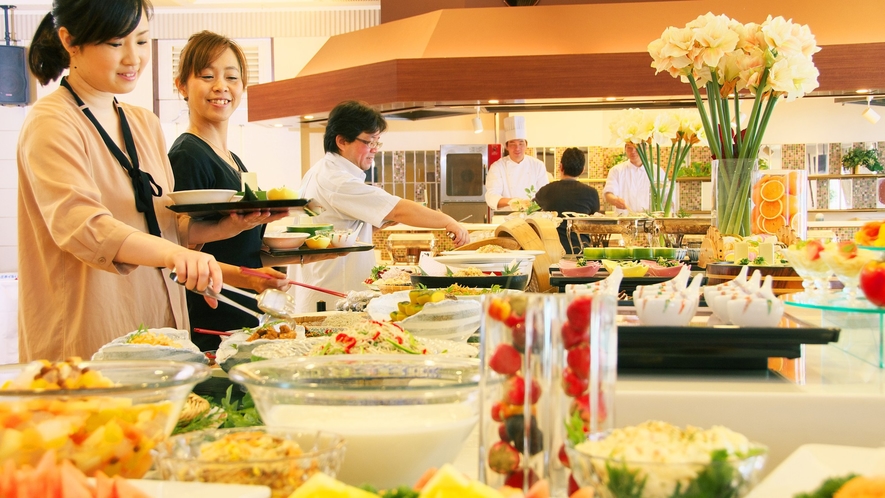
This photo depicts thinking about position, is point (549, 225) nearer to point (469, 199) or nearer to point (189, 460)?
point (189, 460)

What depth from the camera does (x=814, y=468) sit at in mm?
817

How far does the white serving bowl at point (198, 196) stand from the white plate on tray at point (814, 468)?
178cm

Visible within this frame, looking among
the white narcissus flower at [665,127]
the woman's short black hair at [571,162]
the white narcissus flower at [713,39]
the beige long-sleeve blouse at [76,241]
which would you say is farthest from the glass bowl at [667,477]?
the woman's short black hair at [571,162]

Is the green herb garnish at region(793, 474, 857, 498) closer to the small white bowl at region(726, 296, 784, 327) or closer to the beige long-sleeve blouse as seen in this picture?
the small white bowl at region(726, 296, 784, 327)

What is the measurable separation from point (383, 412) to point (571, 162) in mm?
6210

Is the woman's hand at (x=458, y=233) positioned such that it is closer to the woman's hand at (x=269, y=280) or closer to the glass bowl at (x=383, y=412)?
the woman's hand at (x=269, y=280)

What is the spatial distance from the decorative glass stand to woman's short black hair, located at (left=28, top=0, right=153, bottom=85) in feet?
5.57

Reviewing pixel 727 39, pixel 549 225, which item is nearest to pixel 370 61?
pixel 549 225

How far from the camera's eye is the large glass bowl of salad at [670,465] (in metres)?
0.65

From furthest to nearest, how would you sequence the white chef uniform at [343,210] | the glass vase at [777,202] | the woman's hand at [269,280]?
1. the white chef uniform at [343,210]
2. the glass vase at [777,202]
3. the woman's hand at [269,280]

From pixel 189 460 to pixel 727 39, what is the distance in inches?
91.3

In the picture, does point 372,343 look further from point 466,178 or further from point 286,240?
point 466,178

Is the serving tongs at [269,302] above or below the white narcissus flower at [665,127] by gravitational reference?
below

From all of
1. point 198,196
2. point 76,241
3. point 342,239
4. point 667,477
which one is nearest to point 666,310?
point 667,477
